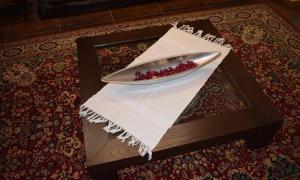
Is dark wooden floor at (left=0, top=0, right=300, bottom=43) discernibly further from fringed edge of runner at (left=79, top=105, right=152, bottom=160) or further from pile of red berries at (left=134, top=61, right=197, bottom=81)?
fringed edge of runner at (left=79, top=105, right=152, bottom=160)

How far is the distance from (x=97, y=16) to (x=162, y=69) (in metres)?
1.42

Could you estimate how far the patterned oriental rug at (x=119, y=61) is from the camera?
138 cm

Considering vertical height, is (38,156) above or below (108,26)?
below

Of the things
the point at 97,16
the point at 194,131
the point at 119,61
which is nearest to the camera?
the point at 194,131

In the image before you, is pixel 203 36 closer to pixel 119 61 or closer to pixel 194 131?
pixel 119 61

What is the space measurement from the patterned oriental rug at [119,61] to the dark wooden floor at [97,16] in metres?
0.12

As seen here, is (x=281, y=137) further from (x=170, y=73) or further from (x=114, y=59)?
(x=114, y=59)

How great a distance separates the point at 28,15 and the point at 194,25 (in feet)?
5.75

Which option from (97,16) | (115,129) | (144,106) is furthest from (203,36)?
(97,16)

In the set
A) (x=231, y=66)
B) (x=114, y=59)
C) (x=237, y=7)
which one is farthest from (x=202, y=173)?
(x=237, y=7)

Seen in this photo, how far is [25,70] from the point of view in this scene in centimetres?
197

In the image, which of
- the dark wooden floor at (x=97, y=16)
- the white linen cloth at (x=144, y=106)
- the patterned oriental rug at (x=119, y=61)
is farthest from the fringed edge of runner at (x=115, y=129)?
the dark wooden floor at (x=97, y=16)

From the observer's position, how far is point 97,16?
2.48m

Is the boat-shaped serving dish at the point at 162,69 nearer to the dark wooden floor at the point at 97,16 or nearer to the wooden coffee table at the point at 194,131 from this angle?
the wooden coffee table at the point at 194,131
